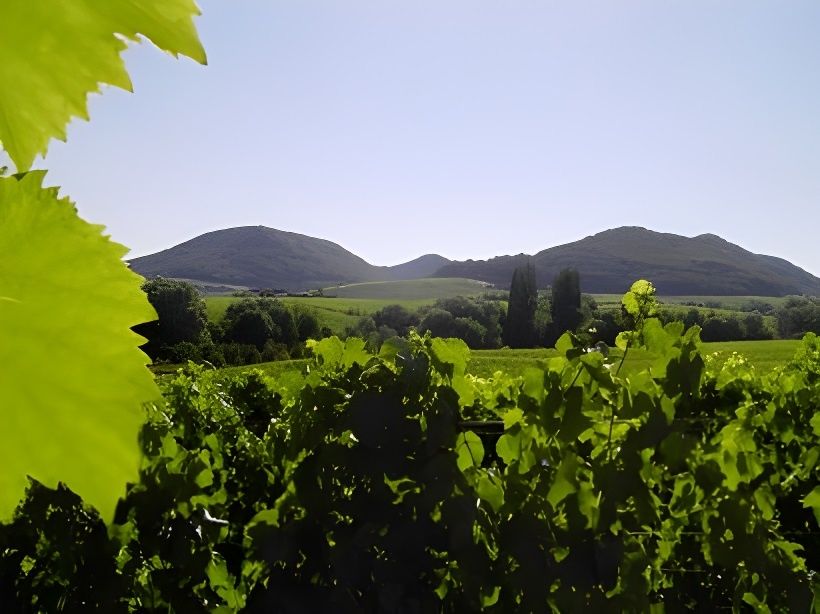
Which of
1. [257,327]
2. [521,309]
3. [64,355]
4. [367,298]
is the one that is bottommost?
[367,298]

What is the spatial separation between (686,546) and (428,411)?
94 centimetres

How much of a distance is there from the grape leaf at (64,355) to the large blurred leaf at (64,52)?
27 millimetres

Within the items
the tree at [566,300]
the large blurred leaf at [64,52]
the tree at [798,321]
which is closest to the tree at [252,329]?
the tree at [566,300]

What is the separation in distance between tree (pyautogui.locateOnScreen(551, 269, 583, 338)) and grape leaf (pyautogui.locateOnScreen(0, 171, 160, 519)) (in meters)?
75.4

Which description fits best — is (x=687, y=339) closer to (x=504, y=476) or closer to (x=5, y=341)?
(x=504, y=476)

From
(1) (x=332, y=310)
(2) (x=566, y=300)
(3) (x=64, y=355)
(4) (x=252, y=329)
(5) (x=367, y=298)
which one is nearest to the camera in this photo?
(3) (x=64, y=355)

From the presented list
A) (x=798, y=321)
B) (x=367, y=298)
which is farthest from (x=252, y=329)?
(x=367, y=298)

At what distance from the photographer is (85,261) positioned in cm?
29

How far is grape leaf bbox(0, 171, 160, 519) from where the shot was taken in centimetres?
25

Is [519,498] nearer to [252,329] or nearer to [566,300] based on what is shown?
[252,329]

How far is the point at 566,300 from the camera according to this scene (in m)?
76.9

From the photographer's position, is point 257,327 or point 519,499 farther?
point 257,327

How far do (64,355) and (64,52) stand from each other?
0.12 metres

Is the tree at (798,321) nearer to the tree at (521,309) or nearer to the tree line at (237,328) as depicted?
the tree at (521,309)
